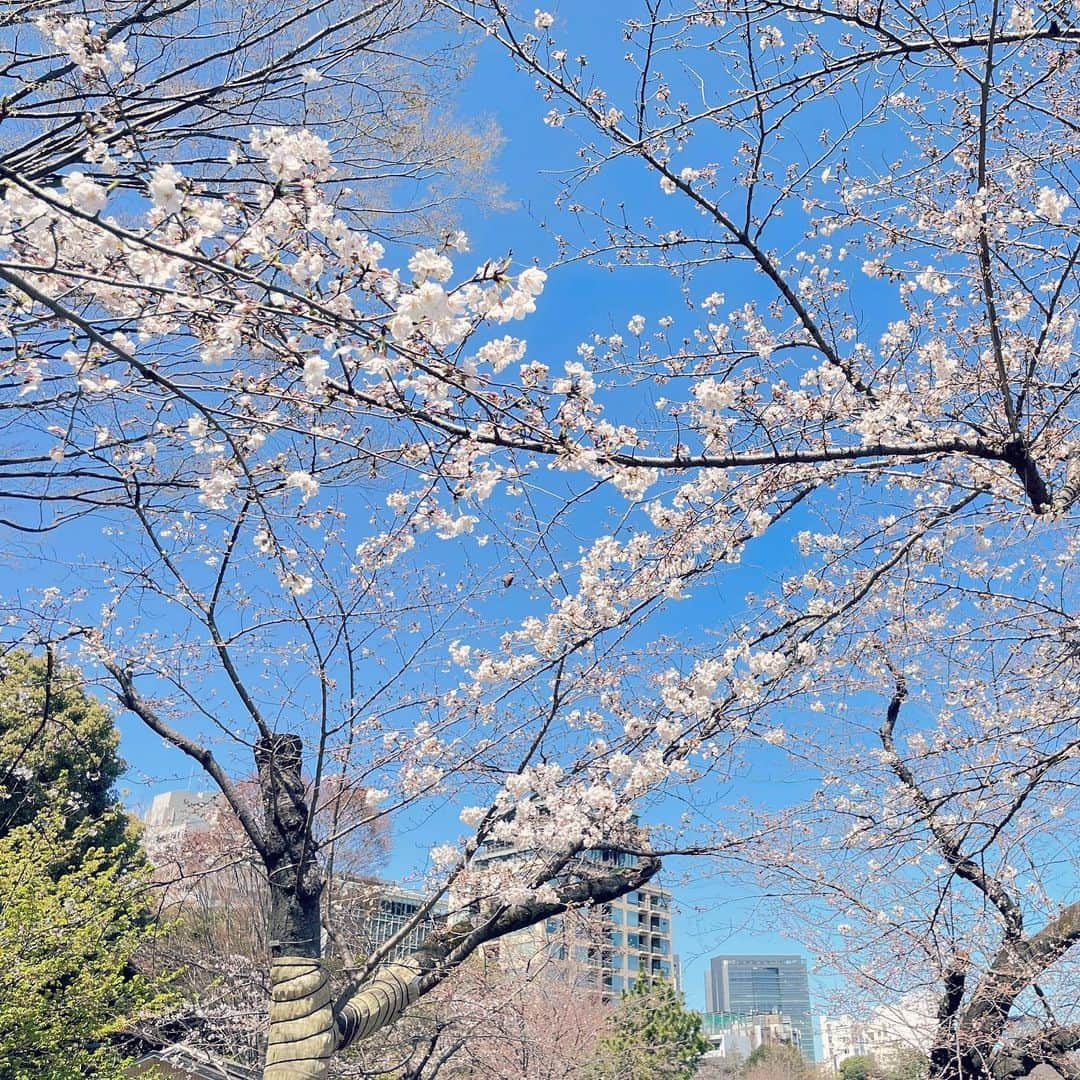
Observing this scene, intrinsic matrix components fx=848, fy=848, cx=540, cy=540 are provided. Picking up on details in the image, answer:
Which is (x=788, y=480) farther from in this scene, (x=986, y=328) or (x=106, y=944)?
Answer: (x=106, y=944)

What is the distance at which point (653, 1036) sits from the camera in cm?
2086

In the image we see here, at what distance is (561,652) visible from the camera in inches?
180

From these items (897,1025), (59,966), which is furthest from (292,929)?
(59,966)

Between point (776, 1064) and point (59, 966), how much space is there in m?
29.7

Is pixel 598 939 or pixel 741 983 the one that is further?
pixel 741 983

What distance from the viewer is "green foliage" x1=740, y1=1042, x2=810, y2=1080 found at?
29031 millimetres

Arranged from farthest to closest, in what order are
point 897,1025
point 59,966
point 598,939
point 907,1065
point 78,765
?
point 78,765
point 59,966
point 907,1065
point 897,1025
point 598,939

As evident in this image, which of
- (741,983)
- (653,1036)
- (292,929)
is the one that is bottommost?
(741,983)

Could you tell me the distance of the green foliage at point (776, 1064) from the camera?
95.2 feet

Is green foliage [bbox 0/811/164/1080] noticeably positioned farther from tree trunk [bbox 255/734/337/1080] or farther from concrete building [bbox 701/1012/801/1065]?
concrete building [bbox 701/1012/801/1065]

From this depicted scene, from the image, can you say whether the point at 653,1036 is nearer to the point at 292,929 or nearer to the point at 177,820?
the point at 177,820

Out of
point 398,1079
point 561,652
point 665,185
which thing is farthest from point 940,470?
point 398,1079

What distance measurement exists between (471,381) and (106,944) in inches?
368

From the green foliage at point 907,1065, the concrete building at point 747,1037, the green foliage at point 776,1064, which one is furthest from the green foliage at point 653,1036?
the green foliage at point 907,1065
